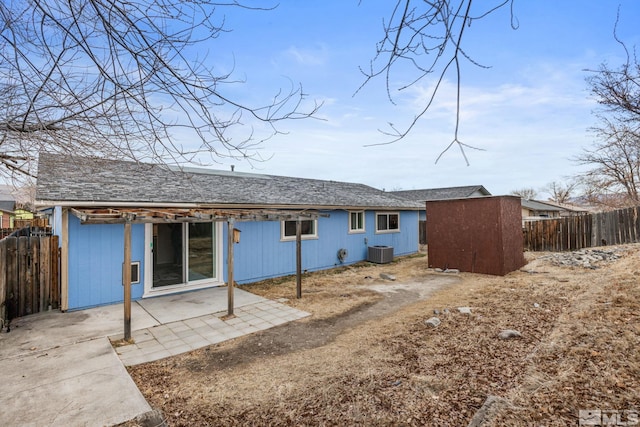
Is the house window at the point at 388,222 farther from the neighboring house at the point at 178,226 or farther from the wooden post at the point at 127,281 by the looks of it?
the wooden post at the point at 127,281

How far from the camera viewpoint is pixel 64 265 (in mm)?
6035

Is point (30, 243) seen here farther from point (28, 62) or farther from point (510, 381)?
point (510, 381)

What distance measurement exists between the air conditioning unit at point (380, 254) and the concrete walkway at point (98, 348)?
606 centimetres

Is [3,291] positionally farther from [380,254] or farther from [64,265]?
[380,254]

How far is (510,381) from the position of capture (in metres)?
3.23

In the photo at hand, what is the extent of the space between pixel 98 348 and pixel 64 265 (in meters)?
2.62

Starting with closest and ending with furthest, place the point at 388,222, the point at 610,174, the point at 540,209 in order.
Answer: the point at 388,222 → the point at 610,174 → the point at 540,209

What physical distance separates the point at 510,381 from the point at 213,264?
7.00 m

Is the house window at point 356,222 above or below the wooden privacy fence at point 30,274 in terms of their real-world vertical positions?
above

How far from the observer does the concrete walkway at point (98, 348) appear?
2.99 metres

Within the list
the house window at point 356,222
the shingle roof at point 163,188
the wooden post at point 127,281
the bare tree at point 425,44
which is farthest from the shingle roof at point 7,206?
the bare tree at point 425,44

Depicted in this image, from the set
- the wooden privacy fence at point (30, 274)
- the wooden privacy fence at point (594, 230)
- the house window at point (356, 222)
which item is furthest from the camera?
the wooden privacy fence at point (594, 230)

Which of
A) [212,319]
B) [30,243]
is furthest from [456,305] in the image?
[30,243]

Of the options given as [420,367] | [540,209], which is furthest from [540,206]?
[420,367]
